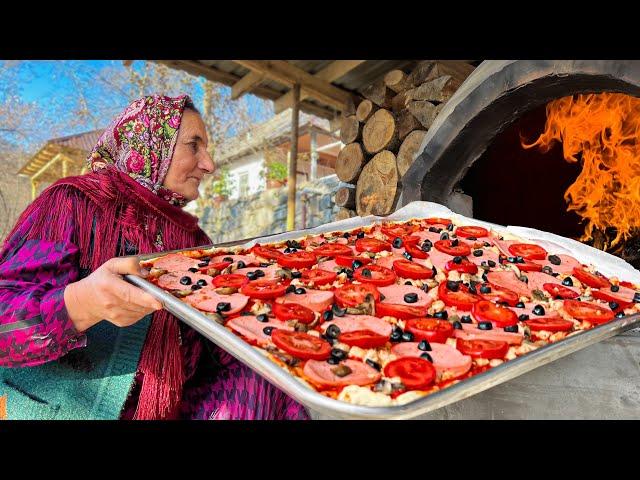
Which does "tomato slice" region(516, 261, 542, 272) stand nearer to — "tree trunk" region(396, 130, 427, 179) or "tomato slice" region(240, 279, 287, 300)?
"tomato slice" region(240, 279, 287, 300)

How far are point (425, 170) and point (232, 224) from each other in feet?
37.0

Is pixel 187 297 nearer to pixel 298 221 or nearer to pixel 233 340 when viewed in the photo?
pixel 233 340

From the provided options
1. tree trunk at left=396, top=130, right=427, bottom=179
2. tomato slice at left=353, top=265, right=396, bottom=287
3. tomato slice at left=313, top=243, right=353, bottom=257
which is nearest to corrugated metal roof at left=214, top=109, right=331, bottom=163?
tree trunk at left=396, top=130, right=427, bottom=179

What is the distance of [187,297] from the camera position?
1.74 meters

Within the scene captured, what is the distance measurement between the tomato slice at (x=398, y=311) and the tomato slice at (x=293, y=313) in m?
0.26

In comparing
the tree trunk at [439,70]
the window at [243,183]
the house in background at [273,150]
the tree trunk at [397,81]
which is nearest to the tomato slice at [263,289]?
the tree trunk at [439,70]

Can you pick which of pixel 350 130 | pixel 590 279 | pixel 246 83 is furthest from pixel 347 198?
pixel 590 279

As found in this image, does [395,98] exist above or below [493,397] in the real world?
above

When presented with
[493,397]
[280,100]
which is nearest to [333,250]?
[493,397]

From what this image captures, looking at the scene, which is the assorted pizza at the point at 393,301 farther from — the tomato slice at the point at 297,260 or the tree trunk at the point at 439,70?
the tree trunk at the point at 439,70

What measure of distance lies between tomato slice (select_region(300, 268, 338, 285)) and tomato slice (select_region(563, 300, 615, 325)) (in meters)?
0.93

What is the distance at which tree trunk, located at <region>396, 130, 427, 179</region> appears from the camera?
4391 millimetres

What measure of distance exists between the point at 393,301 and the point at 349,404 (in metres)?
0.82

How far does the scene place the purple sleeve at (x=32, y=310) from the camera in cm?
170
